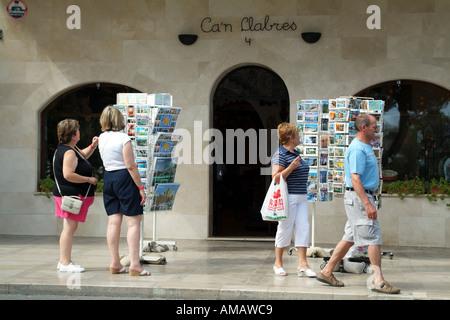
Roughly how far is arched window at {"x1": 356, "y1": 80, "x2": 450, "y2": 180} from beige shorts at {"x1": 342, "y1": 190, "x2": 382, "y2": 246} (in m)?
5.16

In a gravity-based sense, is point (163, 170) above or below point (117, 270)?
above

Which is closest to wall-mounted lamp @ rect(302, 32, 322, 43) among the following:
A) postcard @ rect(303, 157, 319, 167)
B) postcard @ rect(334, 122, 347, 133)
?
postcard @ rect(334, 122, 347, 133)

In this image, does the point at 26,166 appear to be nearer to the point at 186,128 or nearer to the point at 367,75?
the point at 186,128

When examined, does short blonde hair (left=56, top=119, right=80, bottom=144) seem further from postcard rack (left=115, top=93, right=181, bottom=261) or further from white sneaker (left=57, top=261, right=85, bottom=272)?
white sneaker (left=57, top=261, right=85, bottom=272)

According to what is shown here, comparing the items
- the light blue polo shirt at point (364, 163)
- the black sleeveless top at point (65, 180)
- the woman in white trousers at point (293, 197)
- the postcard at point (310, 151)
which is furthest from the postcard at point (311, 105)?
the black sleeveless top at point (65, 180)

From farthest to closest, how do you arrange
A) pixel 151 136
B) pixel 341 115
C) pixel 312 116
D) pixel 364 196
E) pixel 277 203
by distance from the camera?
pixel 312 116, pixel 341 115, pixel 151 136, pixel 277 203, pixel 364 196

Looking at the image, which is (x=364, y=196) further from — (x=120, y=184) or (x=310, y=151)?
(x=310, y=151)

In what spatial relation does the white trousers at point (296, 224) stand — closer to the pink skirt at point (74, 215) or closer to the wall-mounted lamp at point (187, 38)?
the pink skirt at point (74, 215)

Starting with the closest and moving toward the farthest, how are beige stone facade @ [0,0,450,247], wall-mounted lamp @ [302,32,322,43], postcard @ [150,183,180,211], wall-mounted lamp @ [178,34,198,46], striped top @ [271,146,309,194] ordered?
striped top @ [271,146,309,194] → postcard @ [150,183,180,211] → beige stone facade @ [0,0,450,247] → wall-mounted lamp @ [302,32,322,43] → wall-mounted lamp @ [178,34,198,46]

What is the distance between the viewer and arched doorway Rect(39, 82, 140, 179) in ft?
43.3

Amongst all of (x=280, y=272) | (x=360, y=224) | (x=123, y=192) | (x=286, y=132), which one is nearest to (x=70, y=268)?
(x=123, y=192)

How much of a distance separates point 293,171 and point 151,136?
2.25m

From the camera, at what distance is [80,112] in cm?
1330
